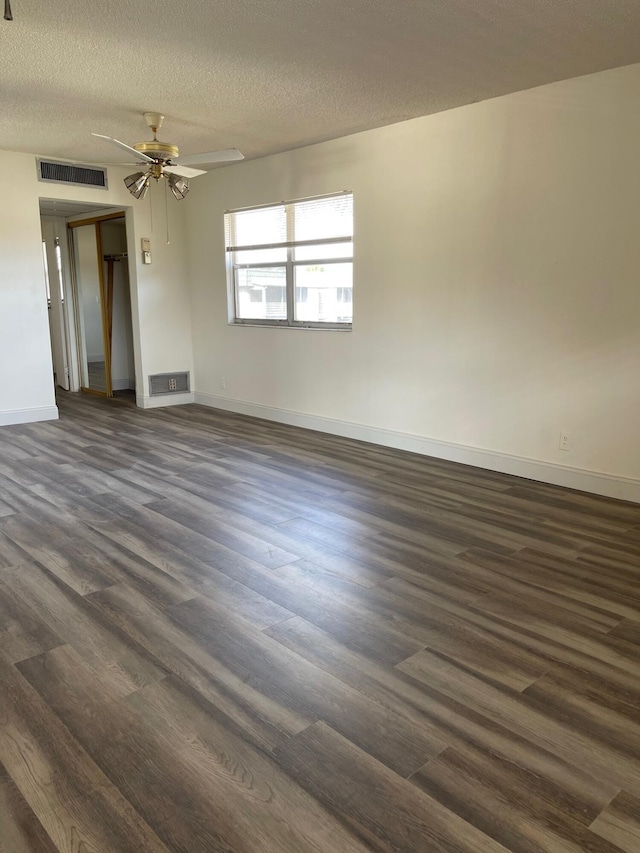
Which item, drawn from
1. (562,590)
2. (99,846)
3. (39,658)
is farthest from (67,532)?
(562,590)

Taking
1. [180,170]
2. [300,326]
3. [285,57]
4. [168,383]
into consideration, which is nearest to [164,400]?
[168,383]

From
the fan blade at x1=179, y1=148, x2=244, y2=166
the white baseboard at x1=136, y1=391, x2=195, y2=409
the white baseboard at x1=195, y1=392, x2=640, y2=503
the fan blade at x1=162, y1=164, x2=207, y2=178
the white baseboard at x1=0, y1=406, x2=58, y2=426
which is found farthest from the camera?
the white baseboard at x1=136, y1=391, x2=195, y2=409

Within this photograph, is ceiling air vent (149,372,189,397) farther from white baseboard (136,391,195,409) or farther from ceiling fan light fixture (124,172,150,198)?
ceiling fan light fixture (124,172,150,198)

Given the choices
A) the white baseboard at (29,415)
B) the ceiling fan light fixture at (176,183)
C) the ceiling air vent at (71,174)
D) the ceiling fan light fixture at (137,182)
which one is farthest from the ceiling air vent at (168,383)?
the ceiling fan light fixture at (176,183)

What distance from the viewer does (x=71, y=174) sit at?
6.44 meters

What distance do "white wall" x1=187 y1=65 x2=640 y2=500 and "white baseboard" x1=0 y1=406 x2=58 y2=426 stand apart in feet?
9.14

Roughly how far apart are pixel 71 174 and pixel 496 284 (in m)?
4.65

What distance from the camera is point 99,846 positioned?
1518mm

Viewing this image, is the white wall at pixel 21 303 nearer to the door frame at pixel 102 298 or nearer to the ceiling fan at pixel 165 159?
the door frame at pixel 102 298

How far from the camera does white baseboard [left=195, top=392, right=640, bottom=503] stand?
4.14 m

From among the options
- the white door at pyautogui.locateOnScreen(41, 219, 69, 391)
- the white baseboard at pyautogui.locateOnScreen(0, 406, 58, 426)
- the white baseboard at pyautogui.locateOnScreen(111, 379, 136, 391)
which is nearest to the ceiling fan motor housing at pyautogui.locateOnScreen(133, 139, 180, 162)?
the white baseboard at pyautogui.locateOnScreen(0, 406, 58, 426)

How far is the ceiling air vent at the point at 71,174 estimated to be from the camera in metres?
6.26

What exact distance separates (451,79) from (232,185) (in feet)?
10.9

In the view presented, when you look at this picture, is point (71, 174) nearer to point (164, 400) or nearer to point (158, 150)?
point (158, 150)
